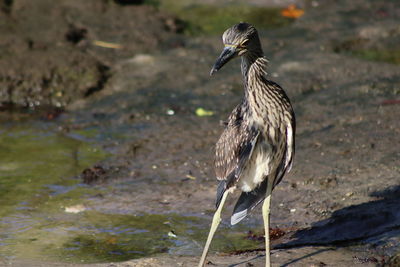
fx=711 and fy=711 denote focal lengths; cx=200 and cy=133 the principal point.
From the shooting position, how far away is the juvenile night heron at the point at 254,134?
4754 millimetres

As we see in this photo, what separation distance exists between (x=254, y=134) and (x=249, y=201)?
543 millimetres

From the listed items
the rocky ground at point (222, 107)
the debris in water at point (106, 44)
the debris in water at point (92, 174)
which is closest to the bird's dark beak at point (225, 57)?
the rocky ground at point (222, 107)

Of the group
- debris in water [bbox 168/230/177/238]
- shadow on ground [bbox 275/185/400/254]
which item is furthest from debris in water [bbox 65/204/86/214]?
shadow on ground [bbox 275/185/400/254]

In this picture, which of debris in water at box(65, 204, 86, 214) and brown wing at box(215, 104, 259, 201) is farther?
debris in water at box(65, 204, 86, 214)

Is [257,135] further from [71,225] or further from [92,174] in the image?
[92,174]

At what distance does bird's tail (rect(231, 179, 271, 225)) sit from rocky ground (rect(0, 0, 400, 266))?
298 mm

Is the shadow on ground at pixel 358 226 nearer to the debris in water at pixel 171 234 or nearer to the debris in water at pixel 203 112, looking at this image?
the debris in water at pixel 171 234

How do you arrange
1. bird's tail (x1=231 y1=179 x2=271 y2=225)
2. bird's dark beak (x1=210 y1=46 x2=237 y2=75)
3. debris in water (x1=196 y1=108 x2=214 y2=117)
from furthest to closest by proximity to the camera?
debris in water (x1=196 y1=108 x2=214 y2=117), bird's tail (x1=231 y1=179 x2=271 y2=225), bird's dark beak (x1=210 y1=46 x2=237 y2=75)

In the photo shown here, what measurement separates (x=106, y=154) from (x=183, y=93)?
60.2 inches

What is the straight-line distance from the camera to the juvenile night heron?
4754mm

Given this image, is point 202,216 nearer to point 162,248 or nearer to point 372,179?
point 162,248

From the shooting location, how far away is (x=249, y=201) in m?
5.02

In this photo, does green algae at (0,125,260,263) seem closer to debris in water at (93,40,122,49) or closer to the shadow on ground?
the shadow on ground

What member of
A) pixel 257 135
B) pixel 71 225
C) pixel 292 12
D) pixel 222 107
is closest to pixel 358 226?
pixel 257 135
